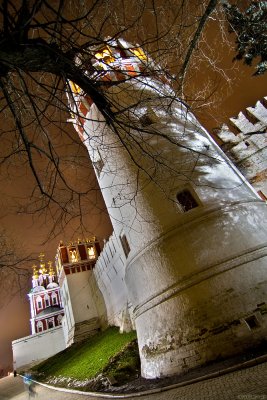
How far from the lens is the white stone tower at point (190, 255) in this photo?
765 cm

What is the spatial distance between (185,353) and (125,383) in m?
2.83

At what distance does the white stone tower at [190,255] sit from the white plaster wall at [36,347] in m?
34.9

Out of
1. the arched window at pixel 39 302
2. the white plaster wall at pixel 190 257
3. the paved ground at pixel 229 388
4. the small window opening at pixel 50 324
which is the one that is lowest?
the paved ground at pixel 229 388

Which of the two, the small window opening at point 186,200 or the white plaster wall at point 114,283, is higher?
the white plaster wall at point 114,283

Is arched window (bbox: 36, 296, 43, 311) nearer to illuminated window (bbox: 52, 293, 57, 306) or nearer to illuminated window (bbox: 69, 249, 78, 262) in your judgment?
illuminated window (bbox: 52, 293, 57, 306)

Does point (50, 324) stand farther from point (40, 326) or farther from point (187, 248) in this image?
point (187, 248)

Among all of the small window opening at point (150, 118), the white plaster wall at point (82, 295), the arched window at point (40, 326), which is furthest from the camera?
the arched window at point (40, 326)

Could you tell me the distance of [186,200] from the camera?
971cm

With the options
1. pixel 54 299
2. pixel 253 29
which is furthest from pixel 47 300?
pixel 253 29

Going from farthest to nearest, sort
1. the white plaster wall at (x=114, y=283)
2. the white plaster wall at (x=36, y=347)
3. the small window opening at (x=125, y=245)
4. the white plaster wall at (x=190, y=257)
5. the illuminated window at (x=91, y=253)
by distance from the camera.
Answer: the white plaster wall at (x=36, y=347) → the illuminated window at (x=91, y=253) → the white plaster wall at (x=114, y=283) → the small window opening at (x=125, y=245) → the white plaster wall at (x=190, y=257)

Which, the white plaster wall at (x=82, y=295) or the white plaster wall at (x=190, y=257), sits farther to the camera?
the white plaster wall at (x=82, y=295)

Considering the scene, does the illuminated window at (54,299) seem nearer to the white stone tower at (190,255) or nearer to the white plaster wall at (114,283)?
the white plaster wall at (114,283)

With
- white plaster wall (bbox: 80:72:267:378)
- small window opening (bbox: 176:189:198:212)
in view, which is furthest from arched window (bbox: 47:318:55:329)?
small window opening (bbox: 176:189:198:212)

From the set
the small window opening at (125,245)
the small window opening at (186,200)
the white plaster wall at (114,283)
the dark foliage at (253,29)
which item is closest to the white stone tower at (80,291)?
the white plaster wall at (114,283)
